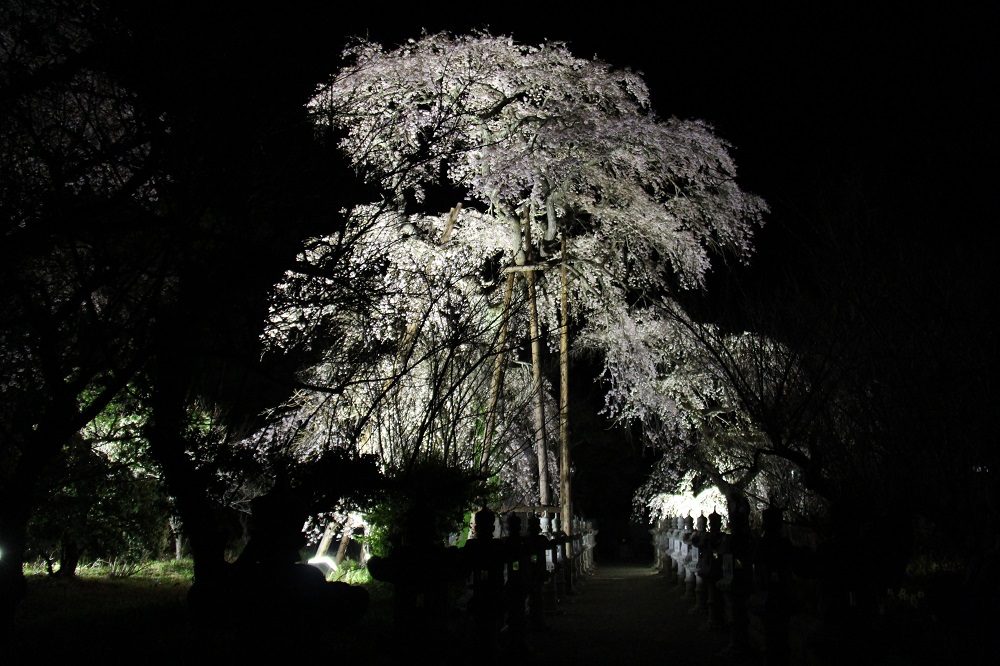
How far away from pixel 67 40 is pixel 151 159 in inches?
33.6

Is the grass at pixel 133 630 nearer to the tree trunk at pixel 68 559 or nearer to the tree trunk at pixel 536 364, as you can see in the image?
the tree trunk at pixel 68 559

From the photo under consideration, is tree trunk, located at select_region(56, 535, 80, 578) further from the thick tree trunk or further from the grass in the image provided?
the thick tree trunk

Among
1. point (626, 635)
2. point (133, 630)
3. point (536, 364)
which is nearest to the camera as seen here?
point (133, 630)

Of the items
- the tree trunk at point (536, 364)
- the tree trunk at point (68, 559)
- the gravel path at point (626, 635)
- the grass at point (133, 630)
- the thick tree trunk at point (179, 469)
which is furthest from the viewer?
the tree trunk at point (536, 364)

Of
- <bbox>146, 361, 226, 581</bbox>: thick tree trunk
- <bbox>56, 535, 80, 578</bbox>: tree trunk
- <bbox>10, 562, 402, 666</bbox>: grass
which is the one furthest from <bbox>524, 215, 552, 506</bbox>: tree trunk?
<bbox>146, 361, 226, 581</bbox>: thick tree trunk

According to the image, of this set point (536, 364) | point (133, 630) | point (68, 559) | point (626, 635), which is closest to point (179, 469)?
point (133, 630)

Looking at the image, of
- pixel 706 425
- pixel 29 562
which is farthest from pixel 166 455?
pixel 706 425

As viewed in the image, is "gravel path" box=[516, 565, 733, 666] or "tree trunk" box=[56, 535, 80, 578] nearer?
"gravel path" box=[516, 565, 733, 666]

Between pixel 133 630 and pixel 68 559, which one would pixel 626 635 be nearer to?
pixel 133 630

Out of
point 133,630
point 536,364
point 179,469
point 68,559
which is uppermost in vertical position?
point 536,364

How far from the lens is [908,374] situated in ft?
23.7

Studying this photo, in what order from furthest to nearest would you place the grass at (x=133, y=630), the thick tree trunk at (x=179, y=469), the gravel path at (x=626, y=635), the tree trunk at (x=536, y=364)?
the tree trunk at (x=536, y=364)
the gravel path at (x=626, y=635)
the thick tree trunk at (x=179, y=469)
the grass at (x=133, y=630)

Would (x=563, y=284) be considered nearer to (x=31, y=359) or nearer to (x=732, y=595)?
(x=732, y=595)

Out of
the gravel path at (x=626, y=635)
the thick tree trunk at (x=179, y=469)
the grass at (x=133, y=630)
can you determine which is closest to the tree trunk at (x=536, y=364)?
the gravel path at (x=626, y=635)
